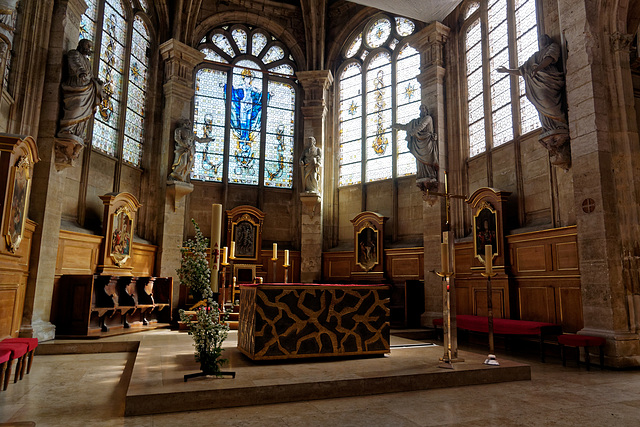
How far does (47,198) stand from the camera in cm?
784

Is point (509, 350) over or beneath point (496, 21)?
beneath

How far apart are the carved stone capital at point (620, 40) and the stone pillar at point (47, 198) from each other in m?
9.13

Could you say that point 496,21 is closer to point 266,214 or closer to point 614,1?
point 614,1

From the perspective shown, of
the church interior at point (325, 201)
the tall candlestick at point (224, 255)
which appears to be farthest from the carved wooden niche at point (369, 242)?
the tall candlestick at point (224, 255)

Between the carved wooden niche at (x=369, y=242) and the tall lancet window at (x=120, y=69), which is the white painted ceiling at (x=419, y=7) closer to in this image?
the carved wooden niche at (x=369, y=242)

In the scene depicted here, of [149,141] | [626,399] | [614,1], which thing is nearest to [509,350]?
[626,399]

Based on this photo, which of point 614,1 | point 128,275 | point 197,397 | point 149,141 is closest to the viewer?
point 197,397

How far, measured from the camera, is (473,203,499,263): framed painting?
924 centimetres

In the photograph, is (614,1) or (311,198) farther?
(311,198)

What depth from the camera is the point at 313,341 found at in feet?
18.4

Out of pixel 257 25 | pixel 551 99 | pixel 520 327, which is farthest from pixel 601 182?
pixel 257 25

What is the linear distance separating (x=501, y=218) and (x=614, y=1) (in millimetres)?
4019

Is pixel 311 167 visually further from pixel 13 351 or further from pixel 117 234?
pixel 13 351

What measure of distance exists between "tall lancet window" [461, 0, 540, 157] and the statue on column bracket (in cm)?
821
